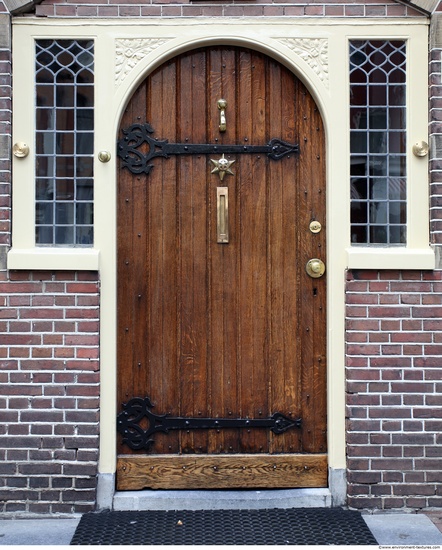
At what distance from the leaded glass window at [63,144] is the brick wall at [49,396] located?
36cm

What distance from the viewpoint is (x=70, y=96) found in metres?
5.08

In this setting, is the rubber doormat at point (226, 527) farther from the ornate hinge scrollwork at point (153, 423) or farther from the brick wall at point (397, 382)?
the ornate hinge scrollwork at point (153, 423)

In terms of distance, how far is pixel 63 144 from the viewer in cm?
509

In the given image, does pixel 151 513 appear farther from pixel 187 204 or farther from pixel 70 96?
pixel 70 96

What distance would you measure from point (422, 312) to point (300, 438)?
1.07 metres

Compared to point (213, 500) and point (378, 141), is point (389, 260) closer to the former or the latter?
point (378, 141)

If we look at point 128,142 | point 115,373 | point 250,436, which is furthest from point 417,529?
point 128,142

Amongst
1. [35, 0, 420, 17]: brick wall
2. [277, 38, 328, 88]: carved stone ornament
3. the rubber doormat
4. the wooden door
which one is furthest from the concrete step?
[35, 0, 420, 17]: brick wall

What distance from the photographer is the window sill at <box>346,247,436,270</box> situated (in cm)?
500

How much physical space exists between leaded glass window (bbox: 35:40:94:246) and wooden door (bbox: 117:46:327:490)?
12.8 inches

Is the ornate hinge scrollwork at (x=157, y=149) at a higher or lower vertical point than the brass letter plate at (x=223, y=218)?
higher

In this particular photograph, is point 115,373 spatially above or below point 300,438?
above

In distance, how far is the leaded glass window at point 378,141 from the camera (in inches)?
201

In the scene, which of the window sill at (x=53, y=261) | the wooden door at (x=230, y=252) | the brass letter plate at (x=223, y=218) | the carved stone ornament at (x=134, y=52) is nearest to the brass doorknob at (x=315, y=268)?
the wooden door at (x=230, y=252)
